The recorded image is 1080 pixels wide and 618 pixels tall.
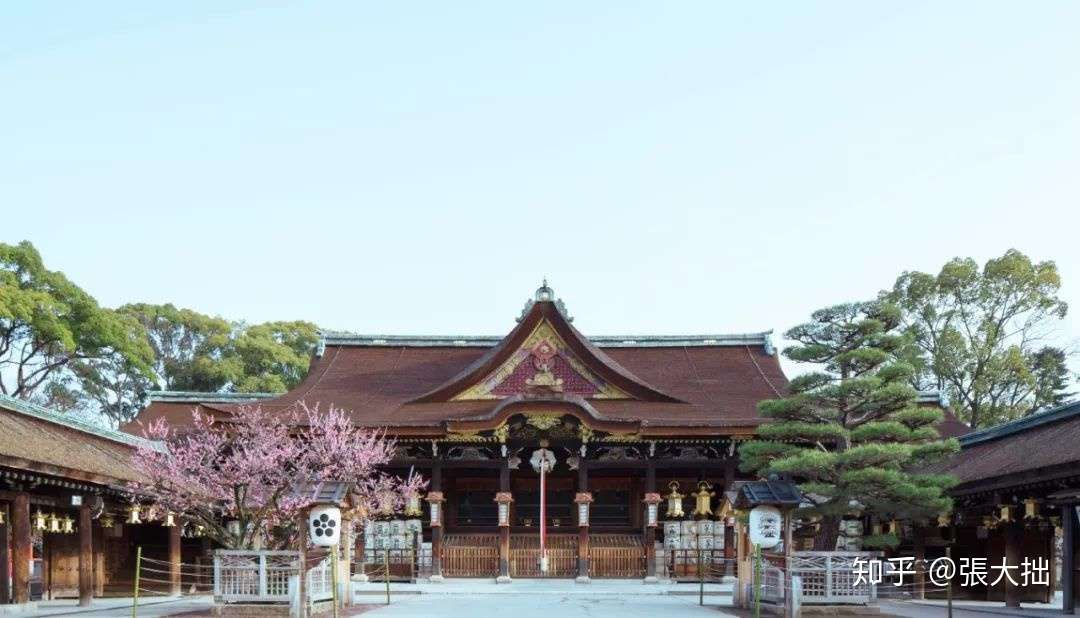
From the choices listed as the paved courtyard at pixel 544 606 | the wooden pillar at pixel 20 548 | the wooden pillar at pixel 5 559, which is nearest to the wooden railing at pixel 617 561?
the paved courtyard at pixel 544 606

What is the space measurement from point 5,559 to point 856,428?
56.1ft

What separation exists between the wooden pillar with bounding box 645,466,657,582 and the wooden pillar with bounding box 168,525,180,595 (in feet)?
41.1

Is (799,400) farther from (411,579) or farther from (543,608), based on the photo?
(411,579)

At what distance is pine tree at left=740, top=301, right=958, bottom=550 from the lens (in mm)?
22328

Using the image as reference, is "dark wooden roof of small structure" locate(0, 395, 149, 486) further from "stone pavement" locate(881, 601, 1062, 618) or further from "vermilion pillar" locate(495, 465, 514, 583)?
"stone pavement" locate(881, 601, 1062, 618)

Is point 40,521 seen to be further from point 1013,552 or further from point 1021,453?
point 1021,453

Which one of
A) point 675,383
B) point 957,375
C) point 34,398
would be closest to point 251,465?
point 675,383

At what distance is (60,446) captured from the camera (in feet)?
83.0

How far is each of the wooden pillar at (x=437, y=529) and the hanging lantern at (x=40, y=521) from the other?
11.0 metres

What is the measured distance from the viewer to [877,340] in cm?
2361

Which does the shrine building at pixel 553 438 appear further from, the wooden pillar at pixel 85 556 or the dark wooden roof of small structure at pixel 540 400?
the wooden pillar at pixel 85 556

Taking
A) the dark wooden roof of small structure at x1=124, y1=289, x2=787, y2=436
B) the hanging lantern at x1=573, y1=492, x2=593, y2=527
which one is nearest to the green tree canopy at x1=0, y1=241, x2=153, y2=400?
the dark wooden roof of small structure at x1=124, y1=289, x2=787, y2=436

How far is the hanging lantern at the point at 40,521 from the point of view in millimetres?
24375

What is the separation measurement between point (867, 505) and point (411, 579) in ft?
49.3
